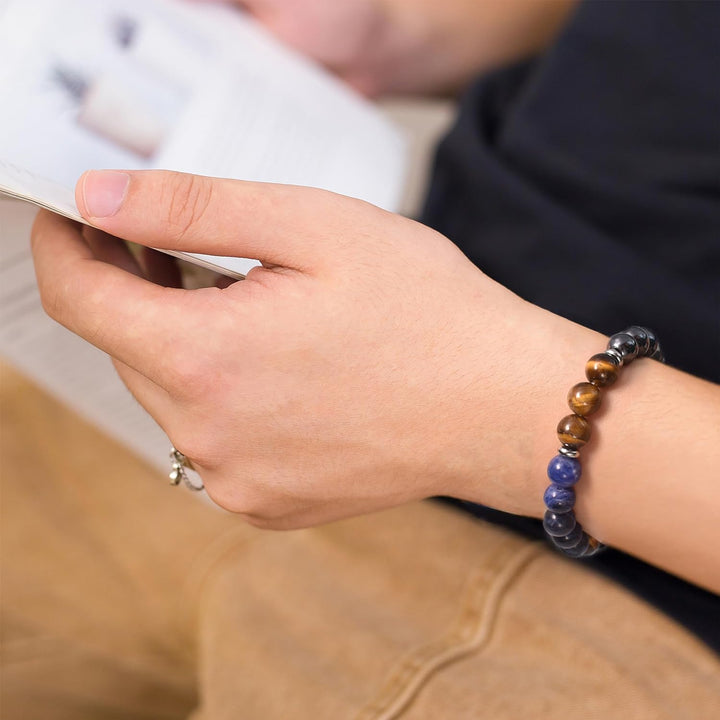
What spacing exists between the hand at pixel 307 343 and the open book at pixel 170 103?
71 millimetres

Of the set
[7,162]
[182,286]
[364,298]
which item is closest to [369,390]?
[364,298]

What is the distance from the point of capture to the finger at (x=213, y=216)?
0.45 m

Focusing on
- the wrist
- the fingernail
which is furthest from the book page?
the wrist

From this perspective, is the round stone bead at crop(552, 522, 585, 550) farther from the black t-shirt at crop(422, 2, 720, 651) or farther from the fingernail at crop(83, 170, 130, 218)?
the fingernail at crop(83, 170, 130, 218)

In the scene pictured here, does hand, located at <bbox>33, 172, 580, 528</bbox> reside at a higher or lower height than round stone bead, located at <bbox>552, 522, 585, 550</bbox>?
higher

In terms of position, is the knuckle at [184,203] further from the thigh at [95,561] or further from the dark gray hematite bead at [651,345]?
the thigh at [95,561]

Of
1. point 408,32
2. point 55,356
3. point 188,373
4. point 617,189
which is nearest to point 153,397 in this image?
point 188,373

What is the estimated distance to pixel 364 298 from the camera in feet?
1.54

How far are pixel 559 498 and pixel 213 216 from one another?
0.29 meters

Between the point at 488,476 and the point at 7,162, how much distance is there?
0.41m

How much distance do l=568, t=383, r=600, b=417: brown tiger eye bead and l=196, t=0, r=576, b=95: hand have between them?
23.6 inches

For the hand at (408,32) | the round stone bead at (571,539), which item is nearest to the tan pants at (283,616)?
the round stone bead at (571,539)

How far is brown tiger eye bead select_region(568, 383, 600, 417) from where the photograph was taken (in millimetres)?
475

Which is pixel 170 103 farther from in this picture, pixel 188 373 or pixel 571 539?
pixel 571 539
